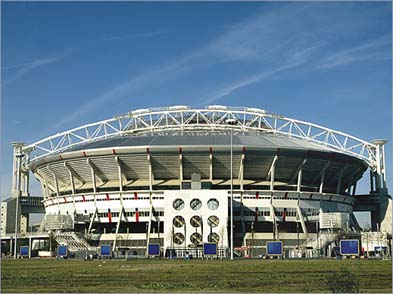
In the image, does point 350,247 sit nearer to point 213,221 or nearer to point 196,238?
point 213,221

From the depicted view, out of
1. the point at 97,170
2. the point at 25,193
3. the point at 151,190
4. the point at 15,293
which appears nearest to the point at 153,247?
the point at 151,190

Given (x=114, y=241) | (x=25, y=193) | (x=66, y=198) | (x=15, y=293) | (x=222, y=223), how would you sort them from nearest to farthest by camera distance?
(x=15, y=293)
(x=222, y=223)
(x=114, y=241)
(x=66, y=198)
(x=25, y=193)

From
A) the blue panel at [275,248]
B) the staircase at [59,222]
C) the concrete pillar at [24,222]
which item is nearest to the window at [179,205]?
the staircase at [59,222]

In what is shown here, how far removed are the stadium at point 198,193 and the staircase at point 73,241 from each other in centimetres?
17

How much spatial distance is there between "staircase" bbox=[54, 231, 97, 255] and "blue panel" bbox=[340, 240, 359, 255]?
46566mm

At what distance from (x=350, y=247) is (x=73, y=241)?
52648 millimetres

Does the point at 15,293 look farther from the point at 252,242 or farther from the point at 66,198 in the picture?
the point at 66,198

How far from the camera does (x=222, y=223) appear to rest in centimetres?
9406

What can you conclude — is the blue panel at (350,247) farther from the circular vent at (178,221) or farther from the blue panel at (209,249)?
the circular vent at (178,221)

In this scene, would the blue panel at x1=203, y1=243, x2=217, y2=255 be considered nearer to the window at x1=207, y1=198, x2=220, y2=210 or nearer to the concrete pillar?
the window at x1=207, y1=198, x2=220, y2=210

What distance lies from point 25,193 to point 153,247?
75720 millimetres

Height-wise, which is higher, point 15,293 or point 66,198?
point 66,198

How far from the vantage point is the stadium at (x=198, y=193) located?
9500 cm

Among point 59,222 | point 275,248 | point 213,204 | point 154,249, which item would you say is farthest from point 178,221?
point 275,248
